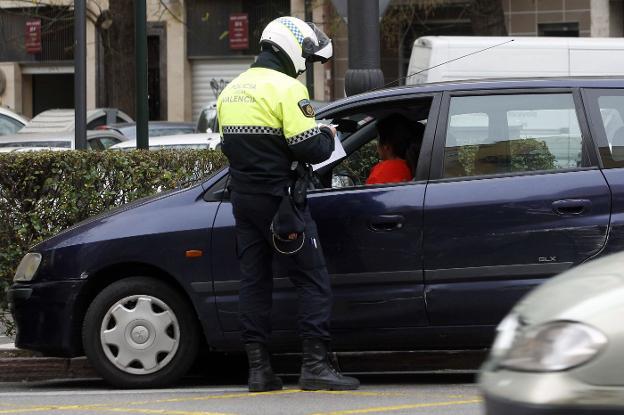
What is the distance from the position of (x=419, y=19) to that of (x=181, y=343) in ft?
81.8

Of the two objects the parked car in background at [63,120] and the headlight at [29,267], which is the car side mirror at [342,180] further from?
the parked car in background at [63,120]

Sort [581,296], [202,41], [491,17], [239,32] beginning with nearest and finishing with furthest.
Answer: [581,296] < [491,17] < [239,32] < [202,41]

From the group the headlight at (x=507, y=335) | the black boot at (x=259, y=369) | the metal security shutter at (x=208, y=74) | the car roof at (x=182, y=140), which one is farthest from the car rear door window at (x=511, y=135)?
the metal security shutter at (x=208, y=74)

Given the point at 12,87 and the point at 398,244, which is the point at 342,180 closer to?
the point at 398,244

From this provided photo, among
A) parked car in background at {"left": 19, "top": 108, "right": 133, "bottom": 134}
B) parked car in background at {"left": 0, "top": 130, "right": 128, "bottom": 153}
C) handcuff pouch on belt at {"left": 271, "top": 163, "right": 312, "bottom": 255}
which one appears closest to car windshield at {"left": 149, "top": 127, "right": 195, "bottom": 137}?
parked car in background at {"left": 19, "top": 108, "right": 133, "bottom": 134}

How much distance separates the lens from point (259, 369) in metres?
7.27

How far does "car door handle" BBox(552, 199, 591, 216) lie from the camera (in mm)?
7121

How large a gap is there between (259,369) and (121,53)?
15723 millimetres

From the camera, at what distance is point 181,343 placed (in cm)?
757

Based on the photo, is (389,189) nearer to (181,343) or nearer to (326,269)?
(326,269)

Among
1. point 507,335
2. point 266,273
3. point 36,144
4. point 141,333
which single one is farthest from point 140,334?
point 36,144

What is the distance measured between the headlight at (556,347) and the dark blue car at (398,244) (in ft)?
9.63

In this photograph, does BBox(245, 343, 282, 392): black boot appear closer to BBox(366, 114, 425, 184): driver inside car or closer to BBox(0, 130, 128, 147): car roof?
BBox(366, 114, 425, 184): driver inside car

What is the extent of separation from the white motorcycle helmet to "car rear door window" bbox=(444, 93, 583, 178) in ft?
2.66
